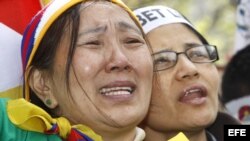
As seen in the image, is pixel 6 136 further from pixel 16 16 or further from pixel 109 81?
pixel 16 16

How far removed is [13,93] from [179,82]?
2.29ft

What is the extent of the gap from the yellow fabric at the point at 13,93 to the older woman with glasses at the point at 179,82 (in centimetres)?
57

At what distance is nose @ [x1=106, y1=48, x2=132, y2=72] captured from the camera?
7.75 ft

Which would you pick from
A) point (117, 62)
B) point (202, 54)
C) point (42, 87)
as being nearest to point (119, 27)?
point (117, 62)

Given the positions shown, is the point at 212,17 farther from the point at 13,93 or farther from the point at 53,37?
the point at 53,37

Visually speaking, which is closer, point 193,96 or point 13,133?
point 13,133

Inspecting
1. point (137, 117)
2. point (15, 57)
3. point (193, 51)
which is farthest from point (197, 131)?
point (15, 57)

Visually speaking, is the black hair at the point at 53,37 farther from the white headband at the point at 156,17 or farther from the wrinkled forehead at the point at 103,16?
the white headband at the point at 156,17

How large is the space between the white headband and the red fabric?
0.51 metres

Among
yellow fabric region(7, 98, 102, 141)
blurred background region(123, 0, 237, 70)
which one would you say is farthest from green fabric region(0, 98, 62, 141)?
blurred background region(123, 0, 237, 70)

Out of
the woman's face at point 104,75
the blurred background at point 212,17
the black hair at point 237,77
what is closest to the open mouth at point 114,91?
the woman's face at point 104,75

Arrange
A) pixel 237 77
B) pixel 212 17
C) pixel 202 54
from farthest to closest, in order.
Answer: pixel 212 17
pixel 237 77
pixel 202 54

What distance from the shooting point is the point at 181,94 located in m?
2.84

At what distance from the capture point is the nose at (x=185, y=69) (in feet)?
9.30
